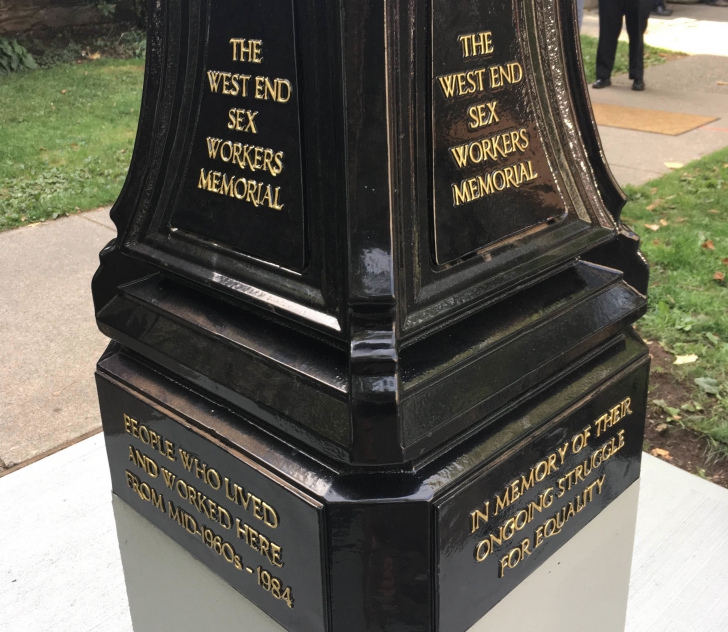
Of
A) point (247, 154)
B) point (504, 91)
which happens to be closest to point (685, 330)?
point (504, 91)

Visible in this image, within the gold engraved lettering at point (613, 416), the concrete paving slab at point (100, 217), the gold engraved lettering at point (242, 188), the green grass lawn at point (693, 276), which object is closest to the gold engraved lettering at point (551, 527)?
the gold engraved lettering at point (613, 416)

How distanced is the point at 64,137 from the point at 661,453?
20.7ft

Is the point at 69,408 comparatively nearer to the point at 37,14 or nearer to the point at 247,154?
the point at 247,154

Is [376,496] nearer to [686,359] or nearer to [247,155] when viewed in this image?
[247,155]

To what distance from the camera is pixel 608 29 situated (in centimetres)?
855

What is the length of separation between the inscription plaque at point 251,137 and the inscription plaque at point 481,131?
24 cm

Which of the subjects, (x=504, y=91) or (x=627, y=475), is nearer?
(x=504, y=91)

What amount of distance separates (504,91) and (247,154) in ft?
1.59

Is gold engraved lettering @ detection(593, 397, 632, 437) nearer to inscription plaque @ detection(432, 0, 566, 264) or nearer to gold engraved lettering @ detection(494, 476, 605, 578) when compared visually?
gold engraved lettering @ detection(494, 476, 605, 578)

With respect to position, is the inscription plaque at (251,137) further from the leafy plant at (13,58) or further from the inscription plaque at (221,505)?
the leafy plant at (13,58)

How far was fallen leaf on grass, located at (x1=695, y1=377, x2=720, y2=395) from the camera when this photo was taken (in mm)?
3363

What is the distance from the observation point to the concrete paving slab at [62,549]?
2363 mm

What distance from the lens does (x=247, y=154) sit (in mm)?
1439

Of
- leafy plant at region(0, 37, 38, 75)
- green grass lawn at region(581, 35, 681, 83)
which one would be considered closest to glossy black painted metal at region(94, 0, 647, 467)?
green grass lawn at region(581, 35, 681, 83)
